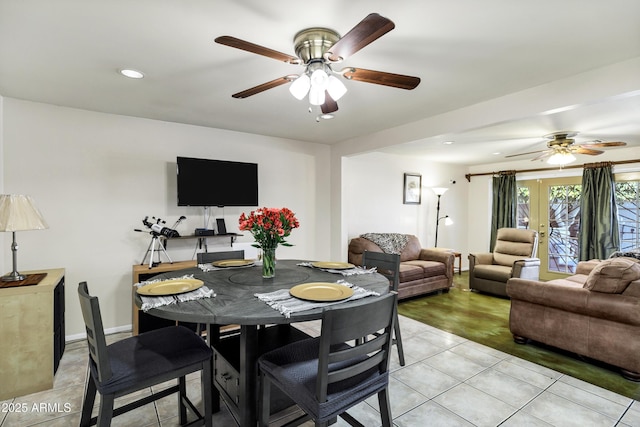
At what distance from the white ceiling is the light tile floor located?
6.88ft

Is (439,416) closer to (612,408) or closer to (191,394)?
(612,408)

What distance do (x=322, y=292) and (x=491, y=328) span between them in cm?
277

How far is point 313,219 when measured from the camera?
4.80 meters

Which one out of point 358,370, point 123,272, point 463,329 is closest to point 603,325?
point 463,329

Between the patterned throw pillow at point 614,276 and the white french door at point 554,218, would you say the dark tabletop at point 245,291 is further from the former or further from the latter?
the white french door at point 554,218

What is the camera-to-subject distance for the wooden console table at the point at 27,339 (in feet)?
7.18

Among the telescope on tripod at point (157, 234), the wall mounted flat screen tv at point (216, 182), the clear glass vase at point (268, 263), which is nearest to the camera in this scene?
the clear glass vase at point (268, 263)

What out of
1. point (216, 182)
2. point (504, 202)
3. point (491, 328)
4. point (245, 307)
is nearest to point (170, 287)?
point (245, 307)

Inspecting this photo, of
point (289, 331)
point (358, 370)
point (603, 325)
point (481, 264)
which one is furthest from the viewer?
point (481, 264)

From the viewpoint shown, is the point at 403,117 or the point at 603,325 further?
the point at 403,117

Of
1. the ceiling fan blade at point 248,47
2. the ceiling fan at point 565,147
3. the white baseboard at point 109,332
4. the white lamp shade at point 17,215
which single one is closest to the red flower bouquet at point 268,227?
the ceiling fan blade at point 248,47

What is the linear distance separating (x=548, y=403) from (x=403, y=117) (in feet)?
8.93

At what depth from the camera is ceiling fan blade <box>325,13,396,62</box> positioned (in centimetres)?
127

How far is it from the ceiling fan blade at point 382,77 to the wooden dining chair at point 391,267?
133 centimetres
